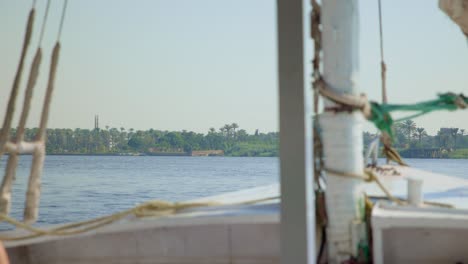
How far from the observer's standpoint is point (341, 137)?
56.7 inches

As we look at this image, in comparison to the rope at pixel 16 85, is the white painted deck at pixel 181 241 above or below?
below

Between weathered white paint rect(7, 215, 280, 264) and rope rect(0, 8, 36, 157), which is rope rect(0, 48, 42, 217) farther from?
weathered white paint rect(7, 215, 280, 264)

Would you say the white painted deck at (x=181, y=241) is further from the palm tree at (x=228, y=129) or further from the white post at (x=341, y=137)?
the palm tree at (x=228, y=129)

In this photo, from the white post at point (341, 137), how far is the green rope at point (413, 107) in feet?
0.27

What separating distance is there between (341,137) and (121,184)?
14.8 meters

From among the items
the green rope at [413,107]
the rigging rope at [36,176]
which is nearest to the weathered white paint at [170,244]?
the rigging rope at [36,176]

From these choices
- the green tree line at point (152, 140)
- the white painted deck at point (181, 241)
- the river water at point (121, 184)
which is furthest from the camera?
the green tree line at point (152, 140)

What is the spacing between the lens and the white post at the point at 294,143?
2.08ft

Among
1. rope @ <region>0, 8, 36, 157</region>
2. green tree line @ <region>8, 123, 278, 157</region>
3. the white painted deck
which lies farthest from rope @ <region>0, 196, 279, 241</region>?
green tree line @ <region>8, 123, 278, 157</region>

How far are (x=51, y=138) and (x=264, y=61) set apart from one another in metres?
10.2

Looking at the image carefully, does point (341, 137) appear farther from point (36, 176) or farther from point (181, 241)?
point (36, 176)

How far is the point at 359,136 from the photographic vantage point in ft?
4.82

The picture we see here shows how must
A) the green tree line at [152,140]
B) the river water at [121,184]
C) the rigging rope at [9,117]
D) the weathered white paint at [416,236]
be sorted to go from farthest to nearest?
the green tree line at [152,140]
the river water at [121,184]
the rigging rope at [9,117]
the weathered white paint at [416,236]

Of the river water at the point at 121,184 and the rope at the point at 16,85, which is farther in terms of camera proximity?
the river water at the point at 121,184
